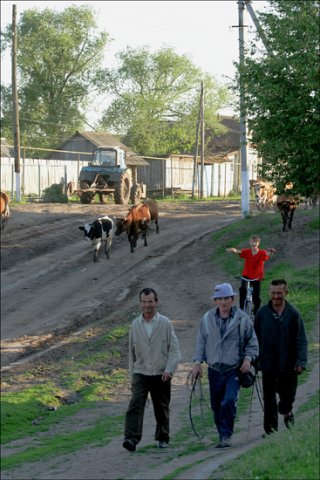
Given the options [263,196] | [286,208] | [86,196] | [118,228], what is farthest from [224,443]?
[86,196]

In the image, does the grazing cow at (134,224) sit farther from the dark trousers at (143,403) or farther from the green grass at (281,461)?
the green grass at (281,461)

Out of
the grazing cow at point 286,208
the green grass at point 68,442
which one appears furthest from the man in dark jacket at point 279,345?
the grazing cow at point 286,208

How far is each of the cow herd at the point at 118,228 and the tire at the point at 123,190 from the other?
33.6 ft

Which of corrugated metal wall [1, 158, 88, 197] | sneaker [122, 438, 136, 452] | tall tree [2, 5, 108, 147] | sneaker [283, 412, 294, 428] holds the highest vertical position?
tall tree [2, 5, 108, 147]

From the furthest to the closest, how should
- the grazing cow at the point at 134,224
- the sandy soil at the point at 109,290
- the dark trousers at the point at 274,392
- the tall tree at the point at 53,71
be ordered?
the tall tree at the point at 53,71 < the grazing cow at the point at 134,224 < the dark trousers at the point at 274,392 < the sandy soil at the point at 109,290

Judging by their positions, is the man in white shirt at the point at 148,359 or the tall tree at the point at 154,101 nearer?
the man in white shirt at the point at 148,359

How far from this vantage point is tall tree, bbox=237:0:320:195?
957 inches

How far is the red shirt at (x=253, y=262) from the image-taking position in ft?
61.0

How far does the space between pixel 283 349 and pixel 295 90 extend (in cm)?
1541

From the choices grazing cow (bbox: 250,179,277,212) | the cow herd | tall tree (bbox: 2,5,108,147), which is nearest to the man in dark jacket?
the cow herd

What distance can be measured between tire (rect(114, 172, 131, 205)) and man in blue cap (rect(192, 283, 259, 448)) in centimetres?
3226

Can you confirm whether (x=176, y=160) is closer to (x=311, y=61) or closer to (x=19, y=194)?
(x=19, y=194)

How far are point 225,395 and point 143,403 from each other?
91cm

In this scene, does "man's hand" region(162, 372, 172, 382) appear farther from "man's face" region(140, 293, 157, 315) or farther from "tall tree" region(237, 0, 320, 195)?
"tall tree" region(237, 0, 320, 195)
